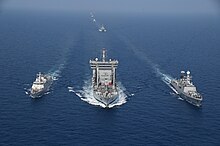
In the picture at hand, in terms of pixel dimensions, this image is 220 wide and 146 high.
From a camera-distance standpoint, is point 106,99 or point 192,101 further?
point 192,101

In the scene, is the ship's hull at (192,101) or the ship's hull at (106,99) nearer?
the ship's hull at (106,99)

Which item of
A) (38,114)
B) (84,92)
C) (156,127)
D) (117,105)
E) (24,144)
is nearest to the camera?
(24,144)

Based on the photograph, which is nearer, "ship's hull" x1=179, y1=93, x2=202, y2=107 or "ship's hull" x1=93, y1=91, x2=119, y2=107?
"ship's hull" x1=93, y1=91, x2=119, y2=107

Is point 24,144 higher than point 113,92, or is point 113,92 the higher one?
point 113,92

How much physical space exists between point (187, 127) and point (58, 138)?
50.7 metres

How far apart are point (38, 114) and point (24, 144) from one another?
3036 cm

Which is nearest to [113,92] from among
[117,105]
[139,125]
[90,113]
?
[117,105]

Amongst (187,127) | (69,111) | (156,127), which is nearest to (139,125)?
(156,127)

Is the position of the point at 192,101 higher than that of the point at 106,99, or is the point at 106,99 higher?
the point at 106,99

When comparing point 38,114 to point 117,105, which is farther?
point 117,105

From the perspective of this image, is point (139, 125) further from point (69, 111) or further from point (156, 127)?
point (69, 111)

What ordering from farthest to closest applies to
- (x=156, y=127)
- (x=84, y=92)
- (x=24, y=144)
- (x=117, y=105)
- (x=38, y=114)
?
(x=84, y=92) → (x=117, y=105) → (x=38, y=114) → (x=156, y=127) → (x=24, y=144)

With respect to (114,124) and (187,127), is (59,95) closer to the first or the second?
(114,124)

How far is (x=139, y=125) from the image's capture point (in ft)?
522
